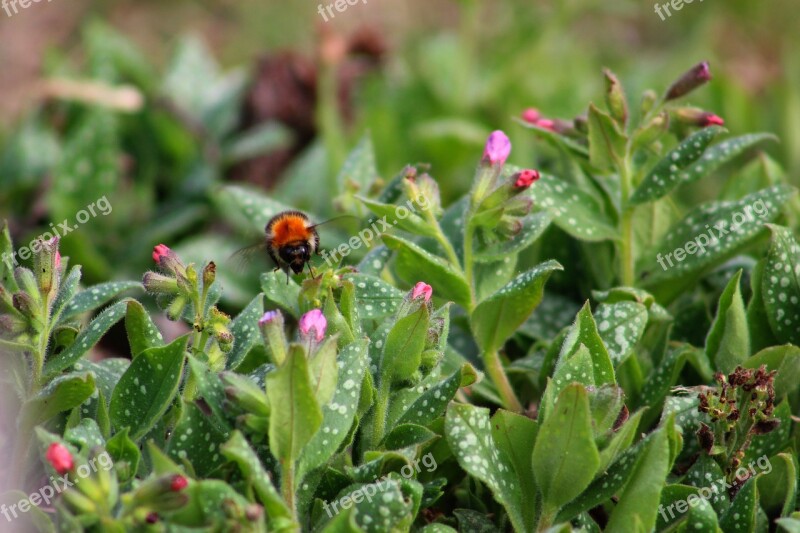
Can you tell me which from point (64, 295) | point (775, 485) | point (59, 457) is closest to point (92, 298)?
point (64, 295)

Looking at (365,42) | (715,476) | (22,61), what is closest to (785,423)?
(715,476)

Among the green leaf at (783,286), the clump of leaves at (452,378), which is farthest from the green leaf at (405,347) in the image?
the green leaf at (783,286)

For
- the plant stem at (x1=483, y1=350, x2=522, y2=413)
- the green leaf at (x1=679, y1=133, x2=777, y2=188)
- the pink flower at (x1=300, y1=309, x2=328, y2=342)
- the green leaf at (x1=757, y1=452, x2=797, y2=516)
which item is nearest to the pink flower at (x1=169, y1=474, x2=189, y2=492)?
the pink flower at (x1=300, y1=309, x2=328, y2=342)

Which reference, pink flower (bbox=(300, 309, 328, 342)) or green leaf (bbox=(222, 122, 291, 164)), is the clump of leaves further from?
green leaf (bbox=(222, 122, 291, 164))

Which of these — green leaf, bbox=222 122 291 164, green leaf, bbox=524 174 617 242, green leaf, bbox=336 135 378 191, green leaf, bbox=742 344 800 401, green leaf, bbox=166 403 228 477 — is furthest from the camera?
green leaf, bbox=222 122 291 164

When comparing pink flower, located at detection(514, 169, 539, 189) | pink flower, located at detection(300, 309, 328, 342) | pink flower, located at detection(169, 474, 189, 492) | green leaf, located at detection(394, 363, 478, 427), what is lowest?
green leaf, located at detection(394, 363, 478, 427)

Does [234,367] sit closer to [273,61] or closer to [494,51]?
[273,61]

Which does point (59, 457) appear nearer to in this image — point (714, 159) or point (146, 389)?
point (146, 389)

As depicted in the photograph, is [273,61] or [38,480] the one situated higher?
[273,61]
